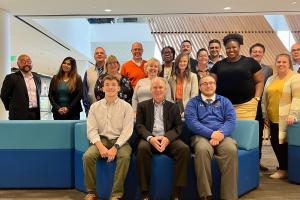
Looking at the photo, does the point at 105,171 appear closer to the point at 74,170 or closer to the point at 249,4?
the point at 74,170

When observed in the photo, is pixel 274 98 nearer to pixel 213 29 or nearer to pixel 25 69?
pixel 25 69

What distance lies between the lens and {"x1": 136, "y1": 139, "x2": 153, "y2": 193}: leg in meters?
3.35

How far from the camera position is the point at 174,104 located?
3.71m

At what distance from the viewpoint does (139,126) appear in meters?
3.62

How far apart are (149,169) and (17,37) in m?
7.46

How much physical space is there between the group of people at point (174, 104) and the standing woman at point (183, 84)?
12 millimetres

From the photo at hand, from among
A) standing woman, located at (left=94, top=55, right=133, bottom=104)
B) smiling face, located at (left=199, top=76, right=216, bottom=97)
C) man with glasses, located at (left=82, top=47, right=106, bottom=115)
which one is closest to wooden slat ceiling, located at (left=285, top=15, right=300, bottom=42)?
man with glasses, located at (left=82, top=47, right=106, bottom=115)

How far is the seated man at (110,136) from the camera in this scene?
3.35 m

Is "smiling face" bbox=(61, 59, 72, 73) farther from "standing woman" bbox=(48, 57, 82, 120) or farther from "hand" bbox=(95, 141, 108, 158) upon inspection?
"hand" bbox=(95, 141, 108, 158)

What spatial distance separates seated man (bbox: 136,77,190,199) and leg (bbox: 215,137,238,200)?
343 millimetres

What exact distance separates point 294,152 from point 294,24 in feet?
22.8

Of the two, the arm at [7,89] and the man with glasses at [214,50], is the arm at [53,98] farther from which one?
the man with glasses at [214,50]

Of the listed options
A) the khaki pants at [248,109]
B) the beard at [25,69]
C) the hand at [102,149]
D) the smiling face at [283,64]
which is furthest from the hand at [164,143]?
the beard at [25,69]

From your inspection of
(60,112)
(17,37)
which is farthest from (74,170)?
(17,37)
